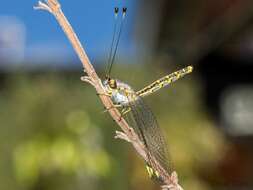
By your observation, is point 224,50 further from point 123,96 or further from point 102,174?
point 123,96

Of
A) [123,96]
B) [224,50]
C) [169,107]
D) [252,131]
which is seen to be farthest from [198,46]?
[123,96]

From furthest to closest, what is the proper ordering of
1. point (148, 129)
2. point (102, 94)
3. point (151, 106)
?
point (151, 106) → point (148, 129) → point (102, 94)

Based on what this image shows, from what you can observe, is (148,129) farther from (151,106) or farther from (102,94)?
(151,106)

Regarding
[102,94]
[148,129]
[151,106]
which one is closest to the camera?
[102,94]

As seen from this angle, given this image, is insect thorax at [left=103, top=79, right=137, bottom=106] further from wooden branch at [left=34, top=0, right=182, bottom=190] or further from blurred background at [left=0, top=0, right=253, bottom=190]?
blurred background at [left=0, top=0, right=253, bottom=190]

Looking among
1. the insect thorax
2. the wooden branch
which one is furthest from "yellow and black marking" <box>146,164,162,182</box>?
the insect thorax

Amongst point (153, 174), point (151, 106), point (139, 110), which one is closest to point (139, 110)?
point (139, 110)
